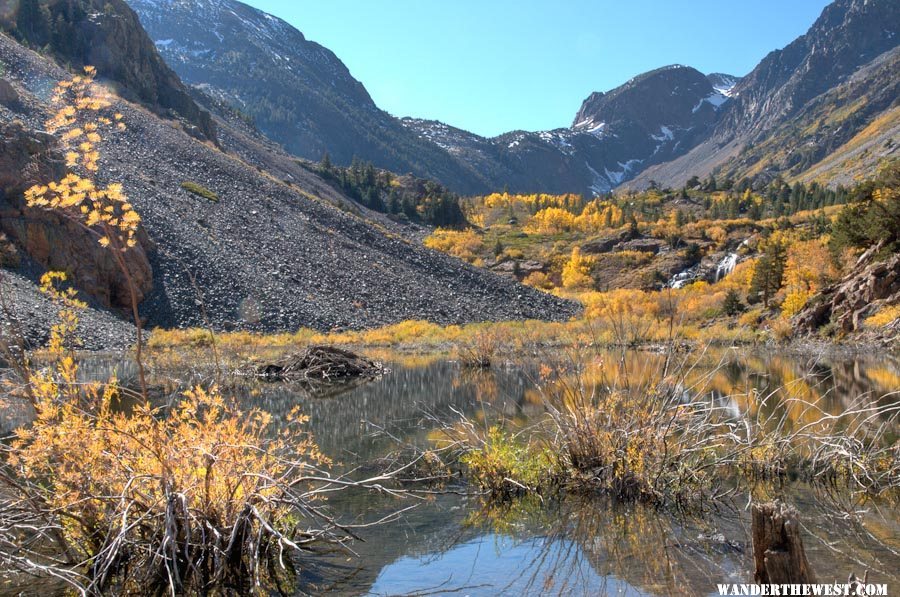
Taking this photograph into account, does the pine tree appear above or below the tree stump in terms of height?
below

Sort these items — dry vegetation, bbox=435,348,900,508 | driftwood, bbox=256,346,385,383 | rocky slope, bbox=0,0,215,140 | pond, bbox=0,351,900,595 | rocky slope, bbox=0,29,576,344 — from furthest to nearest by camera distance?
rocky slope, bbox=0,0,215,140 < rocky slope, bbox=0,29,576,344 < driftwood, bbox=256,346,385,383 < dry vegetation, bbox=435,348,900,508 < pond, bbox=0,351,900,595

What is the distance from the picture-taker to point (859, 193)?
134 ft

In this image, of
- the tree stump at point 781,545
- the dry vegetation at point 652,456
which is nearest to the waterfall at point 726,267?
the dry vegetation at point 652,456

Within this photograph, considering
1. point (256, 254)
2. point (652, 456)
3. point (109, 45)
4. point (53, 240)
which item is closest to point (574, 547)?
point (652, 456)

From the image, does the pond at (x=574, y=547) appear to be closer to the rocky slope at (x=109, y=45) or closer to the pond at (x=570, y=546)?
the pond at (x=570, y=546)

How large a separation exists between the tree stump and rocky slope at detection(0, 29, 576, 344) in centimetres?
3311

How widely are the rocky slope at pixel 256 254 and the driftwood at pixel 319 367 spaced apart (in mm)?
10757

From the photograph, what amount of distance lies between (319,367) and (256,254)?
1940 centimetres

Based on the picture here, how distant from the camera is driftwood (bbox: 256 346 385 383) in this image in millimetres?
24641

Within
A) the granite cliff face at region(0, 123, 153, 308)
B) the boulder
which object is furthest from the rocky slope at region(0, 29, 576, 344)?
the boulder

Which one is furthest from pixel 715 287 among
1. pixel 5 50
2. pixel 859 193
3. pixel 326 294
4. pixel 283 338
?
pixel 5 50

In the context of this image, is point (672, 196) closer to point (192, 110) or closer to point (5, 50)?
point (192, 110)

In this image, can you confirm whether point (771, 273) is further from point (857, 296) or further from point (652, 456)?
point (652, 456)

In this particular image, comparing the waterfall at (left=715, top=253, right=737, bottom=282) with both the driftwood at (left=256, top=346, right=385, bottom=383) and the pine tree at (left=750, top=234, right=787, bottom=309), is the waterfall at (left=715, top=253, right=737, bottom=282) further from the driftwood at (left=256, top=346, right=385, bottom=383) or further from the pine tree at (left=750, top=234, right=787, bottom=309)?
the driftwood at (left=256, top=346, right=385, bottom=383)
